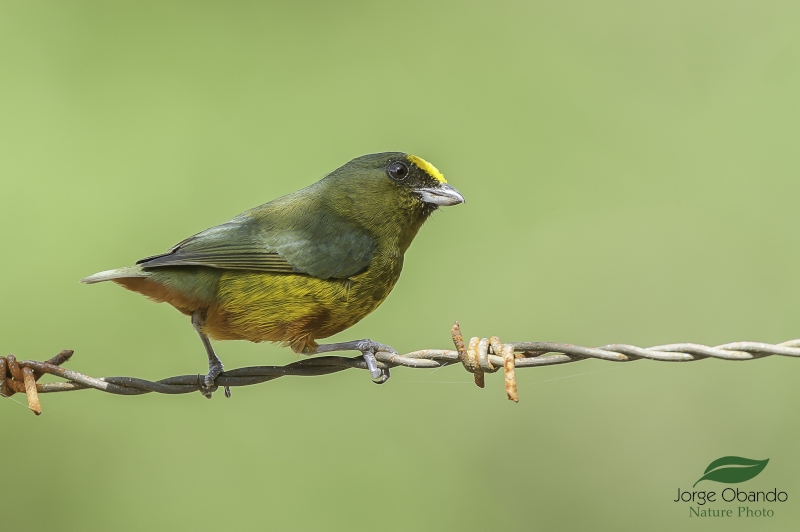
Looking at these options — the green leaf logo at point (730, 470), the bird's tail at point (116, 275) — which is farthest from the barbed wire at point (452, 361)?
the green leaf logo at point (730, 470)

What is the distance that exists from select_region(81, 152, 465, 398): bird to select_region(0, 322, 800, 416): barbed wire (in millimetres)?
290

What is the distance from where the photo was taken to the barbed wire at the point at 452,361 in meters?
2.89

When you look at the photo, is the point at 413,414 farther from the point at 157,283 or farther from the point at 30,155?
the point at 30,155

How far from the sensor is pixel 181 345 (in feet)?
20.9

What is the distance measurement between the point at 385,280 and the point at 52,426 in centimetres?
360

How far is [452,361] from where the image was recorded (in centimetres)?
318

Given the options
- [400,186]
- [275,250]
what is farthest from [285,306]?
[400,186]

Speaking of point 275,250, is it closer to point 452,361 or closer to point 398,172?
point 398,172

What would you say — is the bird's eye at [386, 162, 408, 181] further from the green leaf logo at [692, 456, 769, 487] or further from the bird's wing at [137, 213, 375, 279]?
the green leaf logo at [692, 456, 769, 487]

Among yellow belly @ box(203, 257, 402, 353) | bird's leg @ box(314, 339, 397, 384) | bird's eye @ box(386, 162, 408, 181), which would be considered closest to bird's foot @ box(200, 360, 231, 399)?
yellow belly @ box(203, 257, 402, 353)

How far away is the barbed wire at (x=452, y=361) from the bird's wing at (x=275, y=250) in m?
0.57

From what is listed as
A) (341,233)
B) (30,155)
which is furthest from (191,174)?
(341,233)

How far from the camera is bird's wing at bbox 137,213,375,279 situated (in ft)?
13.4

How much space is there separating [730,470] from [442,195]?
7.00 ft
